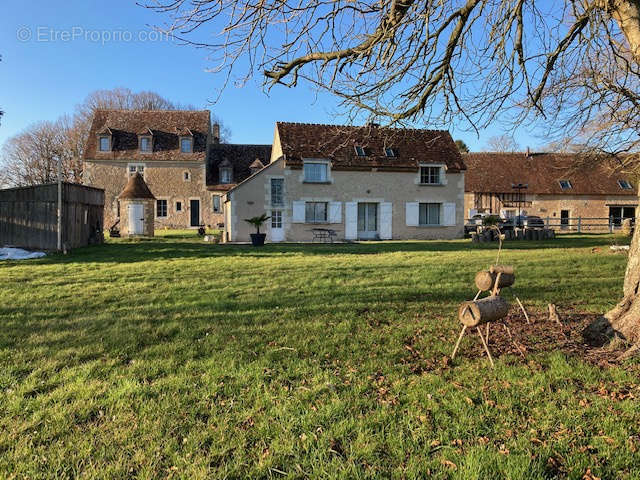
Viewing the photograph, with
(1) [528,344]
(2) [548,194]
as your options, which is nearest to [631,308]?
(1) [528,344]

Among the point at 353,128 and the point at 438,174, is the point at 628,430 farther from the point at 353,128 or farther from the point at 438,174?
the point at 438,174

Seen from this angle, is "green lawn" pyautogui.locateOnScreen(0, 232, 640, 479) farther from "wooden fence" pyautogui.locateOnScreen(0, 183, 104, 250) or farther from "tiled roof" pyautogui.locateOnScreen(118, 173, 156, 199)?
"tiled roof" pyautogui.locateOnScreen(118, 173, 156, 199)

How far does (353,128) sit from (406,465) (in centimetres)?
466

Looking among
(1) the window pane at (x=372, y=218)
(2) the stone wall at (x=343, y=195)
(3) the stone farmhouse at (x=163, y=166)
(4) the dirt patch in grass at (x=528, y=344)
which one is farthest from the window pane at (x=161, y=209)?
(4) the dirt patch in grass at (x=528, y=344)

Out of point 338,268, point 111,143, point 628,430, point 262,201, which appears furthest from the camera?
point 111,143

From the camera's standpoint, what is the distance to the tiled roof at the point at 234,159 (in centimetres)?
3288

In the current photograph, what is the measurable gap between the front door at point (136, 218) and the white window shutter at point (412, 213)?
14.2 meters

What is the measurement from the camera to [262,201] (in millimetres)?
19734

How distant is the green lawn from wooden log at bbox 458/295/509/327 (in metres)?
0.45

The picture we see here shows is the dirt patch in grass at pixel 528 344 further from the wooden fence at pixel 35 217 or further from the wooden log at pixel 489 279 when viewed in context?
the wooden fence at pixel 35 217

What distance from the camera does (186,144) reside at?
32.5m

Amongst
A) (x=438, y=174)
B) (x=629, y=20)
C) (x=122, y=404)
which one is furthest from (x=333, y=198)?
(x=122, y=404)

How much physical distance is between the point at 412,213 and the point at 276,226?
736cm

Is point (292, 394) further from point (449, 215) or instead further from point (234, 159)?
point (234, 159)
